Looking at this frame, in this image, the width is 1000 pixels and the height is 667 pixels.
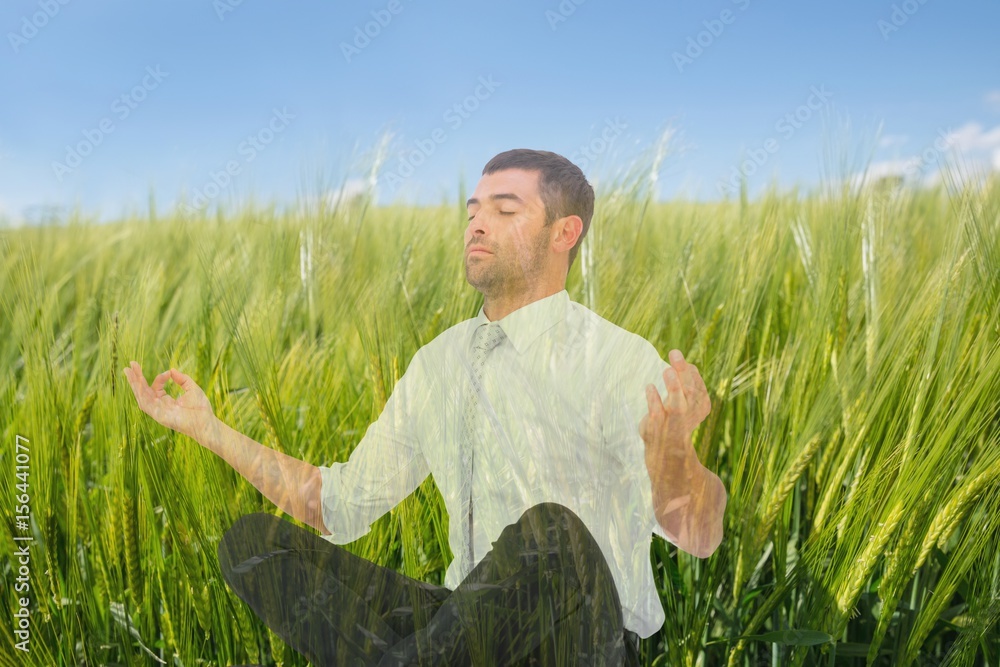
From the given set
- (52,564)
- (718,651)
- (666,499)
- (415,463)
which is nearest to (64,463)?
(52,564)

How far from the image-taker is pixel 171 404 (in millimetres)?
833

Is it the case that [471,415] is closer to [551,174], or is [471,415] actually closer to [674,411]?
[674,411]

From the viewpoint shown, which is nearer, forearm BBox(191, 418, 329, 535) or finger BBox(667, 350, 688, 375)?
finger BBox(667, 350, 688, 375)

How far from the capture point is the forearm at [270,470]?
800 millimetres

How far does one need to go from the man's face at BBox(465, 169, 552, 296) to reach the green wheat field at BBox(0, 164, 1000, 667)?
0.11 metres

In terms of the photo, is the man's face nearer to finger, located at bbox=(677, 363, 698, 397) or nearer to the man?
the man

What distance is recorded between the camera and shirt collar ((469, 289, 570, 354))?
28.4 inches

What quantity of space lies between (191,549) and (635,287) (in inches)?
23.7

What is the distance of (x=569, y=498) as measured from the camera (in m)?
0.65

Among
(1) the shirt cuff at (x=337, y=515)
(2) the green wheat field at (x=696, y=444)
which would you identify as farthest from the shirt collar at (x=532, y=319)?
(1) the shirt cuff at (x=337, y=515)

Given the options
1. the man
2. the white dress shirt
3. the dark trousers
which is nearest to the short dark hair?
the man

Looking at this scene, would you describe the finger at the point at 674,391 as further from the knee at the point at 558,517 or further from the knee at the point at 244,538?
the knee at the point at 244,538

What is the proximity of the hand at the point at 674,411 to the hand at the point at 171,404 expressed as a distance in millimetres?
483

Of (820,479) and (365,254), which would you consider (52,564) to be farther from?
(820,479)
